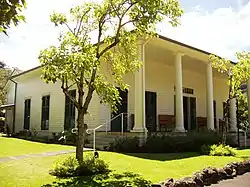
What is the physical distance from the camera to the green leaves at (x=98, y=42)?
25.3 ft

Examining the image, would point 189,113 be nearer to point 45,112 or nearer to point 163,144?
point 163,144

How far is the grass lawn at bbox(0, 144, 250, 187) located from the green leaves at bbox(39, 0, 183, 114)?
2010 mm

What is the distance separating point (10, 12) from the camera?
380cm

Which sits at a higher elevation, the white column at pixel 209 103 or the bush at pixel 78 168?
the white column at pixel 209 103

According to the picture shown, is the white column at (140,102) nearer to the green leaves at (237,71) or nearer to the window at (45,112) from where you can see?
the green leaves at (237,71)

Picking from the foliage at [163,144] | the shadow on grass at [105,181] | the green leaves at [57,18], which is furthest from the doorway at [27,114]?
the shadow on grass at [105,181]

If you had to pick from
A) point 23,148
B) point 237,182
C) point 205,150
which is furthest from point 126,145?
point 237,182

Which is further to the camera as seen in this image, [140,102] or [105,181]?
[140,102]

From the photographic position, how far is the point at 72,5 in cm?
952

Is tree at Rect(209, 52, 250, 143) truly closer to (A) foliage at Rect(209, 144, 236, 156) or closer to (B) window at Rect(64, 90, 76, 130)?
(A) foliage at Rect(209, 144, 236, 156)

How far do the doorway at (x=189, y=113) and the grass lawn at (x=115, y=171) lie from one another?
1043 centimetres

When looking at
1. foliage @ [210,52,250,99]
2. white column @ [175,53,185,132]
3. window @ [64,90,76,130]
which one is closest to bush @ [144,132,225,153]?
white column @ [175,53,185,132]

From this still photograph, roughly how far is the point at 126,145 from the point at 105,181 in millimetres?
5998

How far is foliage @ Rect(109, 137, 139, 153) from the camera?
13203 mm
